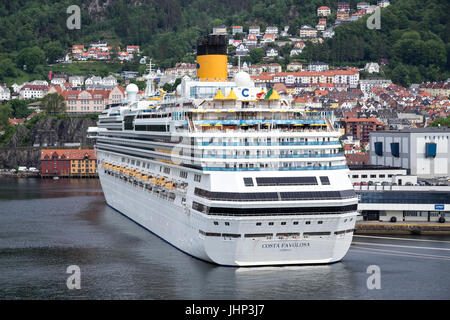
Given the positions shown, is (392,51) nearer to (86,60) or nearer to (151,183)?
(86,60)

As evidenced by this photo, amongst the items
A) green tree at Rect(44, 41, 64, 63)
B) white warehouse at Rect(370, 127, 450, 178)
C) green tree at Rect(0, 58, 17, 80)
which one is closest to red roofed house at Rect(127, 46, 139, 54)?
green tree at Rect(44, 41, 64, 63)

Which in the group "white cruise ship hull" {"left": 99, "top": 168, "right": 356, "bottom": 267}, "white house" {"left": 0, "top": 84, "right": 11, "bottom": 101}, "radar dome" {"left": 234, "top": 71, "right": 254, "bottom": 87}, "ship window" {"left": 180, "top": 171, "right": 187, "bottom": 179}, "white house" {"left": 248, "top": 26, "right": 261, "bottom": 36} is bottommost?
"white cruise ship hull" {"left": 99, "top": 168, "right": 356, "bottom": 267}

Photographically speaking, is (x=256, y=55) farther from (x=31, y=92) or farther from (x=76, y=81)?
(x=31, y=92)

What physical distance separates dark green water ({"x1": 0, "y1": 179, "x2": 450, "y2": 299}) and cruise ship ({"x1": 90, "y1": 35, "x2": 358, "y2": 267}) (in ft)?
3.42

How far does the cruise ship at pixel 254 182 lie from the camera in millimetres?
36562

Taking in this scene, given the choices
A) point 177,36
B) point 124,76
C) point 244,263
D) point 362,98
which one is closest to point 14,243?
point 244,263

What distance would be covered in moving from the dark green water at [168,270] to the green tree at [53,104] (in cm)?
8067

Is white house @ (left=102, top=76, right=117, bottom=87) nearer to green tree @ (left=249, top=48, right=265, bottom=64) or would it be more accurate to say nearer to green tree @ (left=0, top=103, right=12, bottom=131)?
green tree @ (left=0, top=103, right=12, bottom=131)

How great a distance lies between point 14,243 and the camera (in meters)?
48.3

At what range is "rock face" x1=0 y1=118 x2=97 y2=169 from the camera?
120m

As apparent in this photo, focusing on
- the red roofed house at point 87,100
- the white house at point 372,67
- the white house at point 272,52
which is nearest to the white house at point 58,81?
the red roofed house at point 87,100

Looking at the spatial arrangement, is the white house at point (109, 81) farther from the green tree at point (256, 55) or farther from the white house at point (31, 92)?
the green tree at point (256, 55)

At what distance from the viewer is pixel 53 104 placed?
440ft

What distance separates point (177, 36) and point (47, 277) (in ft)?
512
